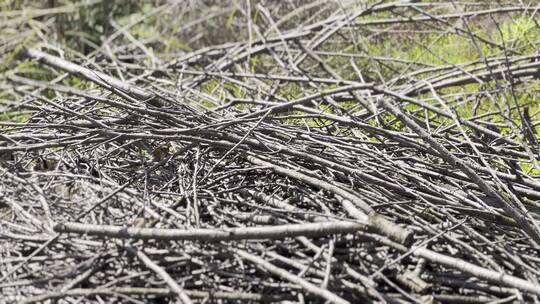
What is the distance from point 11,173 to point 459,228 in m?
1.62

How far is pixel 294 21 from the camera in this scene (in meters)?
7.53

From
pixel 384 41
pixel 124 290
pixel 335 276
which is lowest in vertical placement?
pixel 124 290

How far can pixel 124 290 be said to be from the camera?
7.47 ft

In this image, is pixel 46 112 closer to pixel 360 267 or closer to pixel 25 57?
pixel 360 267

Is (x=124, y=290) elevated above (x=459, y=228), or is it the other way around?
(x=459, y=228)

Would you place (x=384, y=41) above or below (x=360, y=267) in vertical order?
above

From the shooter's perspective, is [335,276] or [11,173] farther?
[11,173]

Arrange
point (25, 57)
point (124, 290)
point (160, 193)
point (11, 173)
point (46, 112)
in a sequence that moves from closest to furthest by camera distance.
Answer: point (124, 290)
point (160, 193)
point (11, 173)
point (46, 112)
point (25, 57)

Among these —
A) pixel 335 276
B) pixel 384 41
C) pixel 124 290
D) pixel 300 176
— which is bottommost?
pixel 124 290

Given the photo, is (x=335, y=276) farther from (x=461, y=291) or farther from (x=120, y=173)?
(x=120, y=173)

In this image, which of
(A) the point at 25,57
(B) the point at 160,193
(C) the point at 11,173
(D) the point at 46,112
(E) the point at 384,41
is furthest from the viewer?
(E) the point at 384,41

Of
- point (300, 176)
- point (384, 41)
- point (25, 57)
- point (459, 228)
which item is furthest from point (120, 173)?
point (384, 41)

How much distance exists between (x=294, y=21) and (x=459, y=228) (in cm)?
520

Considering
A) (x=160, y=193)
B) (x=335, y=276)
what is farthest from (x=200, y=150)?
(x=335, y=276)
